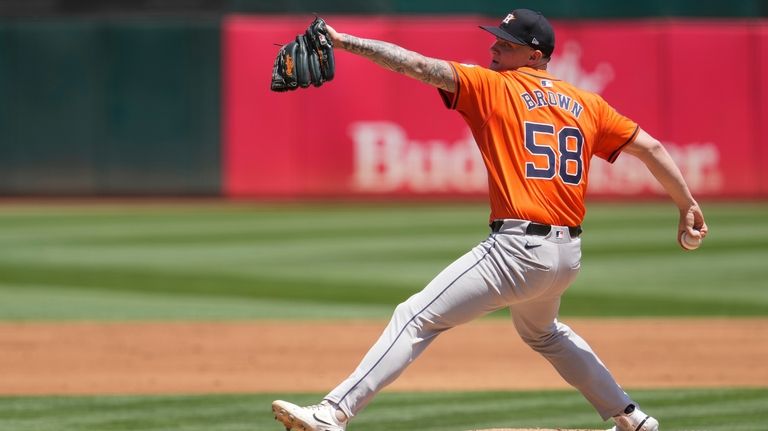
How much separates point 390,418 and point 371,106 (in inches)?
519

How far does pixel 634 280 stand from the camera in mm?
12852

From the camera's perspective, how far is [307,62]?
16.4 ft

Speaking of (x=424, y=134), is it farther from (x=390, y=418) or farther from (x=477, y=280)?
(x=477, y=280)

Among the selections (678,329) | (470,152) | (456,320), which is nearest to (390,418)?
(456,320)

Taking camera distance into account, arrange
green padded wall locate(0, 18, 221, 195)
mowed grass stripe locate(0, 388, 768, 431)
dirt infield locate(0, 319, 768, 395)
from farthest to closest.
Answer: green padded wall locate(0, 18, 221, 195), dirt infield locate(0, 319, 768, 395), mowed grass stripe locate(0, 388, 768, 431)

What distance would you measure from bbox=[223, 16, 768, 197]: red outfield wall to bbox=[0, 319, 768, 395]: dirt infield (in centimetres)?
914

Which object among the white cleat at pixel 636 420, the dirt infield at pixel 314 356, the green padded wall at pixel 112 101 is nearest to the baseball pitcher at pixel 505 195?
the white cleat at pixel 636 420

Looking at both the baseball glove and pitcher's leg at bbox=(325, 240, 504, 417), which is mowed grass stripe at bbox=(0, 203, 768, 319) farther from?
the baseball glove

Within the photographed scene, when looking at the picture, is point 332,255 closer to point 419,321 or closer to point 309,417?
point 419,321

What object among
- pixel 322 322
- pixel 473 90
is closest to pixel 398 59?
pixel 473 90

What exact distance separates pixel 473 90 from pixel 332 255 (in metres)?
9.68

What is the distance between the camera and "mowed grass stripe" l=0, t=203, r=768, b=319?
Result: 1195 centimetres

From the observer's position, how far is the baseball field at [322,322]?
7.12m

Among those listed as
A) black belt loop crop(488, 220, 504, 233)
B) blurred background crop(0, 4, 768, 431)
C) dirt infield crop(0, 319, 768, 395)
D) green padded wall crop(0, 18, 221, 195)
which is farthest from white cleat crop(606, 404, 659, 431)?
green padded wall crop(0, 18, 221, 195)
